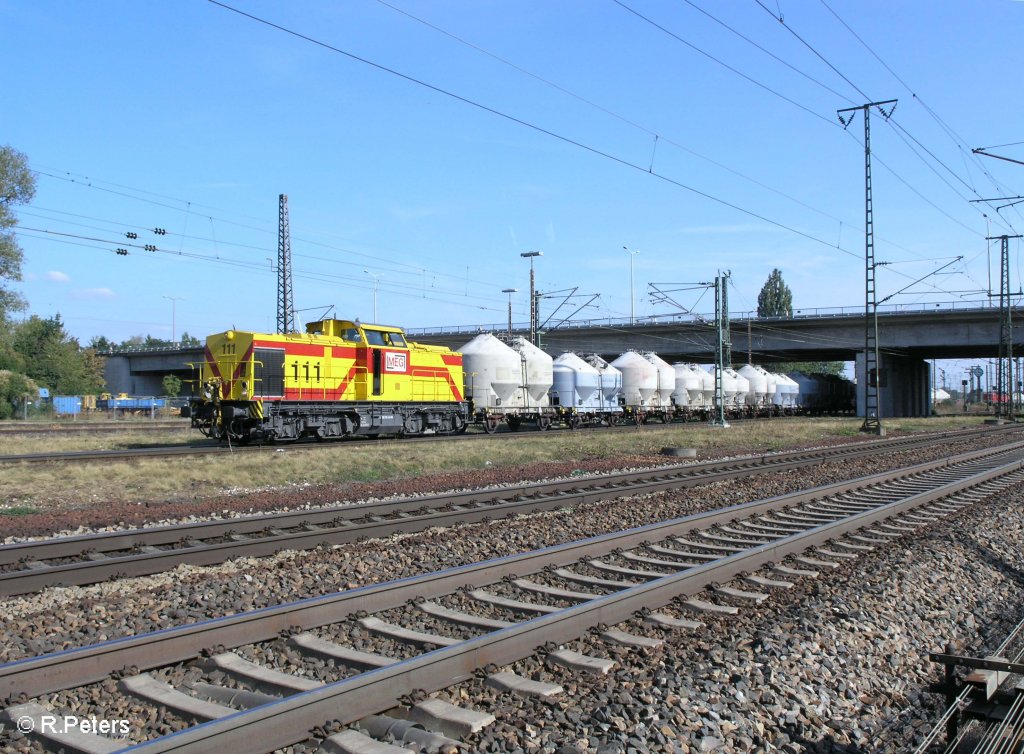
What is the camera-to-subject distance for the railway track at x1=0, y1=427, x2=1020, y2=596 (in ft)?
24.9

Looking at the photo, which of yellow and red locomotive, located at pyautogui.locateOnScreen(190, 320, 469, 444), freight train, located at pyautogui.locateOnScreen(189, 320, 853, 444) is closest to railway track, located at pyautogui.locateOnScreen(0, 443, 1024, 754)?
yellow and red locomotive, located at pyautogui.locateOnScreen(190, 320, 469, 444)

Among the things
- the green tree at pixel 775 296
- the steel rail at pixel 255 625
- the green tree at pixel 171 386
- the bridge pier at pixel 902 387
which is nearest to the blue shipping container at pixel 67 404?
Result: the green tree at pixel 171 386

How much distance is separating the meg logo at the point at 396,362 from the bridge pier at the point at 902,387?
145ft

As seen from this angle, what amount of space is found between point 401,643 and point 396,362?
20.7m

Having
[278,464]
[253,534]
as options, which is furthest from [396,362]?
[253,534]

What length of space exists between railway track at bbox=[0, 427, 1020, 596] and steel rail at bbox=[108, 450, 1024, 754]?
4.27 meters

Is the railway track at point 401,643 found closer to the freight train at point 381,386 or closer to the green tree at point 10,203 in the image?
the freight train at point 381,386

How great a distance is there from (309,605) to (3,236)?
45.9 meters

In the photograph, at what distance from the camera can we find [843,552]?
8578 millimetres

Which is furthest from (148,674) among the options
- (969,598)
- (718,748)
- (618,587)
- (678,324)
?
(678,324)

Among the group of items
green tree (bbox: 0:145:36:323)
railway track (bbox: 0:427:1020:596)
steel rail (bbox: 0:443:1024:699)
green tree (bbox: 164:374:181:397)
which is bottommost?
railway track (bbox: 0:427:1020:596)

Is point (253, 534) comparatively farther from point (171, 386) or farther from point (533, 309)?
point (171, 386)

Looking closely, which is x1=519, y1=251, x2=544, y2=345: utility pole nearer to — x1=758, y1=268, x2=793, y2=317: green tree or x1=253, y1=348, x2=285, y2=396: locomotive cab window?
x1=253, y1=348, x2=285, y2=396: locomotive cab window

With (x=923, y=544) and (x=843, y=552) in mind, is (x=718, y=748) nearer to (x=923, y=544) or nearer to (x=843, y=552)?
(x=843, y=552)
